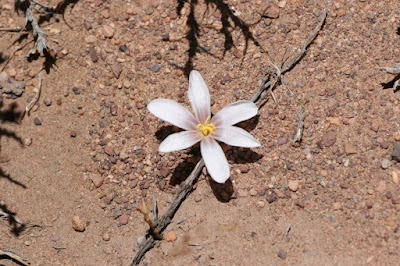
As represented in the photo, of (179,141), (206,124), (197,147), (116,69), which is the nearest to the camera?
(179,141)

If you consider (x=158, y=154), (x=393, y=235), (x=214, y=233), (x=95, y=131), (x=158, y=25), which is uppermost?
(x=158, y=25)

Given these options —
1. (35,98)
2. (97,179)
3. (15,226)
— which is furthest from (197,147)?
(15,226)

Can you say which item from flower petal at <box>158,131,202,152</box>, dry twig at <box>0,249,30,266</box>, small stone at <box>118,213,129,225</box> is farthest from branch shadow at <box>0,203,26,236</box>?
flower petal at <box>158,131,202,152</box>

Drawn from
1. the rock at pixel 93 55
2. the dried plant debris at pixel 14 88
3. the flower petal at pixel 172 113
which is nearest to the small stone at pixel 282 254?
the flower petal at pixel 172 113

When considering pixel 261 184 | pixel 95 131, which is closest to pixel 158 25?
pixel 95 131

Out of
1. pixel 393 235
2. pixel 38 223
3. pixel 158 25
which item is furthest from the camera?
pixel 158 25

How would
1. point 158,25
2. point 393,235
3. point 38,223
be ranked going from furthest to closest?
1. point 158,25
2. point 38,223
3. point 393,235

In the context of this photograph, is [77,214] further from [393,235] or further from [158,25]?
[393,235]

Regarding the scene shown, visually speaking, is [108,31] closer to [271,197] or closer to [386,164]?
[271,197]
